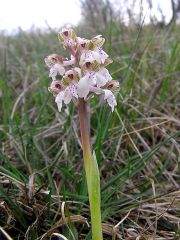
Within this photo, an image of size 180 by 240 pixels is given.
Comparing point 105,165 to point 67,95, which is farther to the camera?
point 105,165

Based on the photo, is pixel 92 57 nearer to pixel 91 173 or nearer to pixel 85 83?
pixel 85 83

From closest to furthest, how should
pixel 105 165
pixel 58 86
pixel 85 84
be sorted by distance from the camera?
pixel 85 84, pixel 58 86, pixel 105 165

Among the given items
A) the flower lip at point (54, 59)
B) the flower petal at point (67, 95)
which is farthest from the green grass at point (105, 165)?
the flower lip at point (54, 59)

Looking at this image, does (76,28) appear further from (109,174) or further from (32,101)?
(109,174)

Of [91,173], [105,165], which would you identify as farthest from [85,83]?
[105,165]

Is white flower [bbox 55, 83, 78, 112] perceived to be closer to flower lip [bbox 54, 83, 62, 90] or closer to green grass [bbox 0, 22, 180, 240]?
flower lip [bbox 54, 83, 62, 90]

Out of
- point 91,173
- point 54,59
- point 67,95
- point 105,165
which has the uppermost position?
point 54,59
